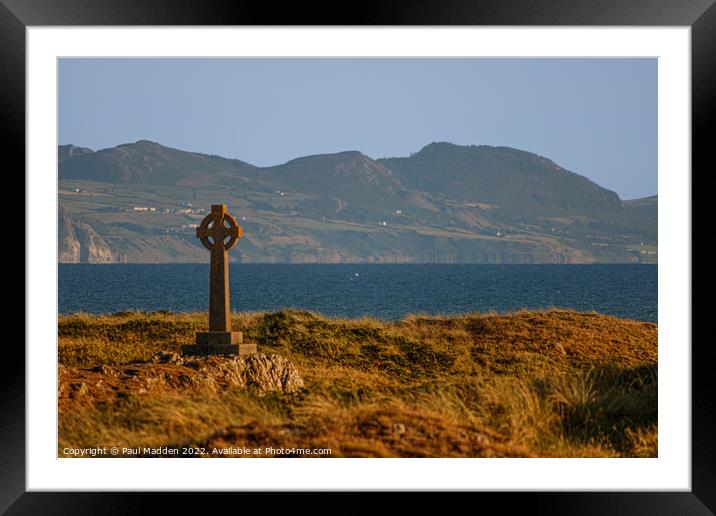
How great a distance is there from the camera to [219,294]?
1562 cm

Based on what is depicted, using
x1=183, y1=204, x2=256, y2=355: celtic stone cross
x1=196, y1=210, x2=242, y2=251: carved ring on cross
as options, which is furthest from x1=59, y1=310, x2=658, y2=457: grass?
x1=196, y1=210, x2=242, y2=251: carved ring on cross

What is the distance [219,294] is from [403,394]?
373cm

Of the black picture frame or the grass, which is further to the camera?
the grass

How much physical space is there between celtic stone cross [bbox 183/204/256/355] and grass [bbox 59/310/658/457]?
4.92ft

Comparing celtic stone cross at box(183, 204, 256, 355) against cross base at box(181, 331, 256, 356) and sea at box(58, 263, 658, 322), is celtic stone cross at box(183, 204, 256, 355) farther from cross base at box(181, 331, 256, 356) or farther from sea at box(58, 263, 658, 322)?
sea at box(58, 263, 658, 322)

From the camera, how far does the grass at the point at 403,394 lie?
9922 mm

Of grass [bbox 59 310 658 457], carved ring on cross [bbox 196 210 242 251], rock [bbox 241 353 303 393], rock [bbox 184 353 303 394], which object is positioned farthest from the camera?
carved ring on cross [bbox 196 210 242 251]

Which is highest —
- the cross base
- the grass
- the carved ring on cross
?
the carved ring on cross

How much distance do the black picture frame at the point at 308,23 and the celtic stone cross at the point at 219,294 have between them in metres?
7.01

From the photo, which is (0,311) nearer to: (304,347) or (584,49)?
(584,49)

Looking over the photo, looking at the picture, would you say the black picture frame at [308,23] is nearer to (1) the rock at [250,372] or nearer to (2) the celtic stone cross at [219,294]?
(1) the rock at [250,372]

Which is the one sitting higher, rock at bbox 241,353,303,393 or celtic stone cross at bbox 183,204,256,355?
celtic stone cross at bbox 183,204,256,355

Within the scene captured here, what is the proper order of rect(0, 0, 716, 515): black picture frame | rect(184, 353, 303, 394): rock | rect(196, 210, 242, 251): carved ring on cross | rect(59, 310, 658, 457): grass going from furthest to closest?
rect(196, 210, 242, 251): carved ring on cross < rect(184, 353, 303, 394): rock < rect(59, 310, 658, 457): grass < rect(0, 0, 716, 515): black picture frame

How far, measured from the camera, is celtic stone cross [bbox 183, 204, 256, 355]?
15.6 metres
